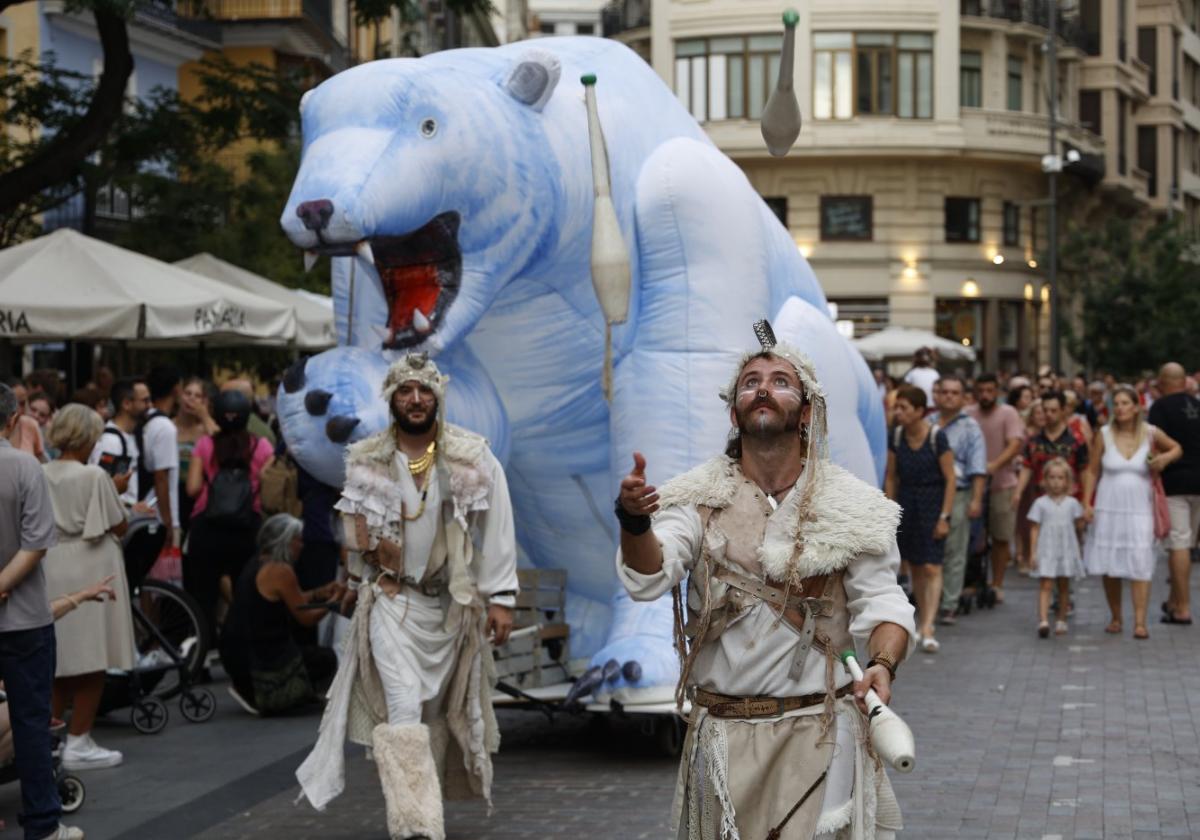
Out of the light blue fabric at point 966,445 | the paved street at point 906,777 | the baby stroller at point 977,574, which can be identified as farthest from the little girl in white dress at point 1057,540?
the paved street at point 906,777

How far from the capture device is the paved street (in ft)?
26.0

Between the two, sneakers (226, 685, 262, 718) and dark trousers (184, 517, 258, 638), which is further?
dark trousers (184, 517, 258, 638)

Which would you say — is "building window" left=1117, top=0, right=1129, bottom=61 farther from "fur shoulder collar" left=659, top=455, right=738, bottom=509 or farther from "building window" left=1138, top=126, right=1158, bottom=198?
"fur shoulder collar" left=659, top=455, right=738, bottom=509

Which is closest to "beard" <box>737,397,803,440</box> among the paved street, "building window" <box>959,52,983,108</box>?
the paved street

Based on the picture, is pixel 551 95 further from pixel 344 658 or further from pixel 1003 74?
pixel 1003 74

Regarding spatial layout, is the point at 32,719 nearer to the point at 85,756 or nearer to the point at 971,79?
the point at 85,756

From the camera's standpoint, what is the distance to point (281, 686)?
10.7 metres

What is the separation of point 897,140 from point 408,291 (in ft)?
111

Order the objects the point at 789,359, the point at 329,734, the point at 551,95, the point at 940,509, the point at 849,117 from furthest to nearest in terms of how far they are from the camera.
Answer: the point at 849,117 → the point at 940,509 → the point at 551,95 → the point at 329,734 → the point at 789,359

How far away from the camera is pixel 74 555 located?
352 inches

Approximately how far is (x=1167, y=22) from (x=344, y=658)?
55628 millimetres

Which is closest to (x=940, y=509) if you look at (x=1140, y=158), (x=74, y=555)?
(x=74, y=555)

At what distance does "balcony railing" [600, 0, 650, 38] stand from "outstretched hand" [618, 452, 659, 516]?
41.0 metres

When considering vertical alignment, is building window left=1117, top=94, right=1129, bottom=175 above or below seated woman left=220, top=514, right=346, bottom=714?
above
